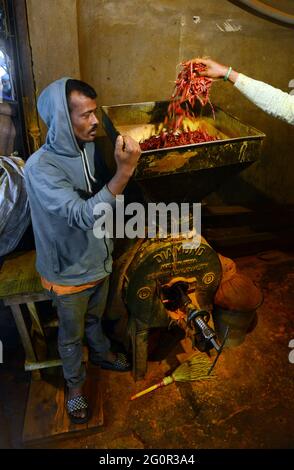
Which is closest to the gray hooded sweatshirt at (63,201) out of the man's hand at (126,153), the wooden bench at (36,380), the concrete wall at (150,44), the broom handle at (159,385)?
the man's hand at (126,153)

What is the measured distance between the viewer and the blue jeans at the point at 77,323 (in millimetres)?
3041

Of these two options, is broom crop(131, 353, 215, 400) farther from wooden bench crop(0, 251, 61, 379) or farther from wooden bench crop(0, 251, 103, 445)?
wooden bench crop(0, 251, 61, 379)

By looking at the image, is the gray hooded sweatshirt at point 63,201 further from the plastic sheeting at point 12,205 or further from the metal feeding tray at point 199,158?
the plastic sheeting at point 12,205

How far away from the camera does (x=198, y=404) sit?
366 centimetres

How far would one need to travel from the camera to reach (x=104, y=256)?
3.05m

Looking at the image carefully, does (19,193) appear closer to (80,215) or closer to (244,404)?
(80,215)

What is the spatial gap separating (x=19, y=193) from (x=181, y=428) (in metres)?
Result: 2.82

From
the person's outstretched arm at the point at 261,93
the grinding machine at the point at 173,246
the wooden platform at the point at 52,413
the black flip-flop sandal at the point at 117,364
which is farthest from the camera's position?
the black flip-flop sandal at the point at 117,364

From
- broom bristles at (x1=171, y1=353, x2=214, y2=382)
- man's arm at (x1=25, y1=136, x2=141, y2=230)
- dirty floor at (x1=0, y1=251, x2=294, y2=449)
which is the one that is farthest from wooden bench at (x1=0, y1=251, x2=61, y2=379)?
broom bristles at (x1=171, y1=353, x2=214, y2=382)

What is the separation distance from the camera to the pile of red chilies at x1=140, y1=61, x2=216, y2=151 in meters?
2.87

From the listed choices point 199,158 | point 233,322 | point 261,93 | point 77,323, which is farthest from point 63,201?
point 233,322

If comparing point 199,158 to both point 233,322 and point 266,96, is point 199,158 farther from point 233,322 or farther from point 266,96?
point 233,322

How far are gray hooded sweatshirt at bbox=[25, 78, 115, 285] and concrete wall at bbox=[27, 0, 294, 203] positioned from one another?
4.43 ft

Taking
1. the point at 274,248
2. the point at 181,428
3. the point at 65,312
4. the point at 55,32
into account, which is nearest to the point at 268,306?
the point at 274,248
